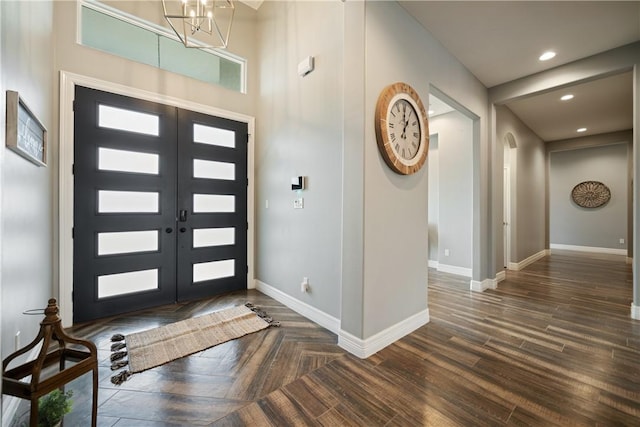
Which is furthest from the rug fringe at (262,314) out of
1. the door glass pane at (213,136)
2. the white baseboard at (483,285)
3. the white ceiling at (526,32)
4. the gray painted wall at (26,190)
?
the white ceiling at (526,32)

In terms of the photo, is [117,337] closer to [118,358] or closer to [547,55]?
[118,358]

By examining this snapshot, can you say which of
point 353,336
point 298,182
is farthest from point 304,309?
point 298,182

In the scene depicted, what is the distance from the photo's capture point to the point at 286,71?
10.6 feet

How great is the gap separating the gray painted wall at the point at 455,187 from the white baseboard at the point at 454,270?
5 cm

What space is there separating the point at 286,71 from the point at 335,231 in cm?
215

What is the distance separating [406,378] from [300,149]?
2391mm

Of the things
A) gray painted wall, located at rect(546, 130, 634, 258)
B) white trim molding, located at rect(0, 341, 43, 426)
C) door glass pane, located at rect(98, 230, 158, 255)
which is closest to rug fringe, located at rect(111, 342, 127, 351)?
white trim molding, located at rect(0, 341, 43, 426)

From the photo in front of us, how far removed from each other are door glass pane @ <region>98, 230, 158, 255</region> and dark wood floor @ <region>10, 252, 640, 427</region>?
2.42 feet

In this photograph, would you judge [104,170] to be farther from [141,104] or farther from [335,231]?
[335,231]

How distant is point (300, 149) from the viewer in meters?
2.99

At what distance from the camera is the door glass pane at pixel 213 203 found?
343 cm

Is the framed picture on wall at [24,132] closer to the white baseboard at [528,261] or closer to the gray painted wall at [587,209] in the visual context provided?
the white baseboard at [528,261]

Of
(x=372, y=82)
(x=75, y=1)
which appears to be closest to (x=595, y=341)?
(x=372, y=82)

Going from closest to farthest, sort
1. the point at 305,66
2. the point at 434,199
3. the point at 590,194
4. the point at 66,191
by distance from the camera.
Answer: the point at 66,191 → the point at 305,66 → the point at 434,199 → the point at 590,194
